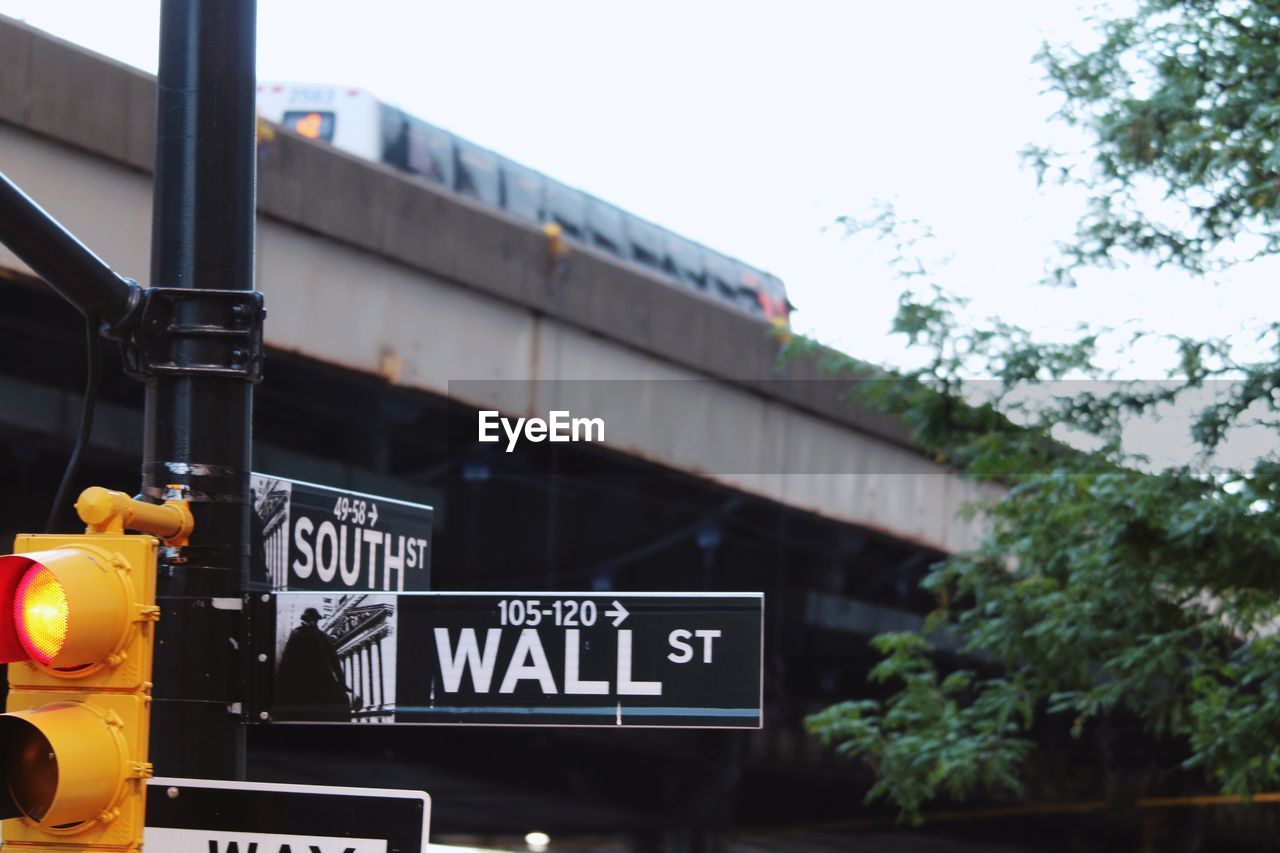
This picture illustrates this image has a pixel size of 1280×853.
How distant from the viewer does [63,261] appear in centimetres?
389

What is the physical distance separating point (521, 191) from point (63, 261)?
2460 centimetres

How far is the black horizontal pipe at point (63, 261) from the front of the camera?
379 cm

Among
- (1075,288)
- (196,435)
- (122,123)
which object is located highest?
(122,123)

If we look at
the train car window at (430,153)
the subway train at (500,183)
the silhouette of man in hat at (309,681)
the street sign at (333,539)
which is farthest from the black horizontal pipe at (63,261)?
the train car window at (430,153)

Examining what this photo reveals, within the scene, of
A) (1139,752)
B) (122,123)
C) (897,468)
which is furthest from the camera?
(1139,752)

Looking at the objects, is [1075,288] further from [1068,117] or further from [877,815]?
[877,815]

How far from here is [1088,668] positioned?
1150 cm

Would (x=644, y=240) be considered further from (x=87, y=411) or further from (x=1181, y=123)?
(x=87, y=411)

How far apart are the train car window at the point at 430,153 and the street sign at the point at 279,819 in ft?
73.4

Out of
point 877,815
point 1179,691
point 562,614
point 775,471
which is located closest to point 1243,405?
point 1179,691

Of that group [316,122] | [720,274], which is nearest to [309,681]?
[316,122]

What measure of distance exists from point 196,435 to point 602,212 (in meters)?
26.8

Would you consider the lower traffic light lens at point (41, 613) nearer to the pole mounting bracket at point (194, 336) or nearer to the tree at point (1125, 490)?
the pole mounting bracket at point (194, 336)

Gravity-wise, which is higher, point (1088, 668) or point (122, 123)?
point (122, 123)
